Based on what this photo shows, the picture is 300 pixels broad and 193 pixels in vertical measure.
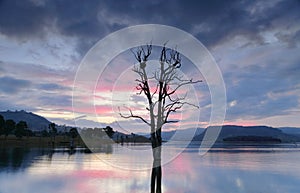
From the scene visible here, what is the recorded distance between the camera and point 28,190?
13.5 m

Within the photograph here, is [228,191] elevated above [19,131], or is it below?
below

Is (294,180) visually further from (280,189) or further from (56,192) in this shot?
(56,192)

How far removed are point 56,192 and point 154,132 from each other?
17.6 ft

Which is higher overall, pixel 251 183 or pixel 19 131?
pixel 19 131

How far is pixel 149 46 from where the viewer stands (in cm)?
1166

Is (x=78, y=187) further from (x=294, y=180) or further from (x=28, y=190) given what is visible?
(x=294, y=180)

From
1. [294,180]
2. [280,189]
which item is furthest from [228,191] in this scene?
[294,180]

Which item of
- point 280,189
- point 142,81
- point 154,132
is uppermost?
point 142,81

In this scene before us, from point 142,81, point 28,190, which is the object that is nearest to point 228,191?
point 142,81

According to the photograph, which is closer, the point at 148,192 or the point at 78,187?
the point at 148,192

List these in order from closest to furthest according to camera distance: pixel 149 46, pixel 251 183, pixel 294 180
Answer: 1. pixel 149 46
2. pixel 251 183
3. pixel 294 180

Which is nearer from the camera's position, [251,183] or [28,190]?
[28,190]

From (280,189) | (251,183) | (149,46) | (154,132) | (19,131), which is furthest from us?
(19,131)

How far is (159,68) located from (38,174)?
36.9 ft
